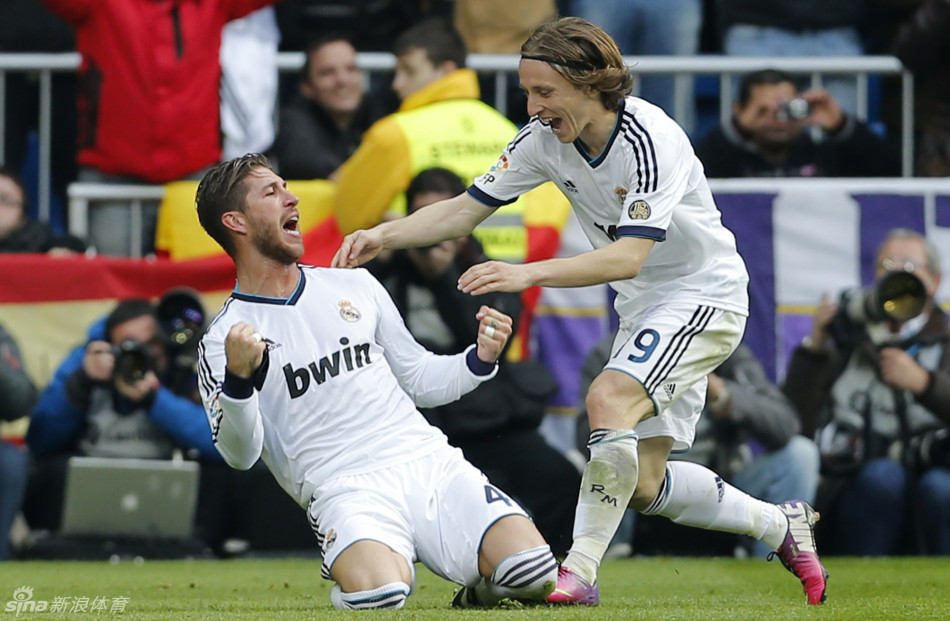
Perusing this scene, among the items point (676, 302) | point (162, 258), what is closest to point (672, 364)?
point (676, 302)

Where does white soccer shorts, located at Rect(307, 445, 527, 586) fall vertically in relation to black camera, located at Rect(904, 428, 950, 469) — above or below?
above

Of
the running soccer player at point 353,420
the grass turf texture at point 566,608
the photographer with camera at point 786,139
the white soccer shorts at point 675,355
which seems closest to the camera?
the grass turf texture at point 566,608

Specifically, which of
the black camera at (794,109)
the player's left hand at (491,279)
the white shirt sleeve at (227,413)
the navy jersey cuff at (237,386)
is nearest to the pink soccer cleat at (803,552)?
the player's left hand at (491,279)

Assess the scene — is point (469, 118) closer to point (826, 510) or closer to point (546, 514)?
point (546, 514)

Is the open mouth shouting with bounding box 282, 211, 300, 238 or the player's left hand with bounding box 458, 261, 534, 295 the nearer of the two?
the player's left hand with bounding box 458, 261, 534, 295

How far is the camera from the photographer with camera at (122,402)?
8469 millimetres

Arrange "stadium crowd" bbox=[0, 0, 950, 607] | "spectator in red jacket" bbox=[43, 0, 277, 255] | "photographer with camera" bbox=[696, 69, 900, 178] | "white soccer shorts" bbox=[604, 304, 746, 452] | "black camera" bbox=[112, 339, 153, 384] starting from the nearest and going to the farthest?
"white soccer shorts" bbox=[604, 304, 746, 452]
"black camera" bbox=[112, 339, 153, 384]
"stadium crowd" bbox=[0, 0, 950, 607]
"spectator in red jacket" bbox=[43, 0, 277, 255]
"photographer with camera" bbox=[696, 69, 900, 178]

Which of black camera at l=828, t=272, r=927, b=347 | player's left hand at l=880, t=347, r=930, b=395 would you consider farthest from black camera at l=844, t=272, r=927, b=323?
player's left hand at l=880, t=347, r=930, b=395

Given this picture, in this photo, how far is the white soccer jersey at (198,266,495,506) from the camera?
5543 millimetres

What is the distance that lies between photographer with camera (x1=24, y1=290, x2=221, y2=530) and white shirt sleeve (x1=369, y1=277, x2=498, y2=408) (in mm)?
2900

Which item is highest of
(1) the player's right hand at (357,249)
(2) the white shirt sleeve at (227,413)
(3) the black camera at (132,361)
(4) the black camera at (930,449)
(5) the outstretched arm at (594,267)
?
(5) the outstretched arm at (594,267)

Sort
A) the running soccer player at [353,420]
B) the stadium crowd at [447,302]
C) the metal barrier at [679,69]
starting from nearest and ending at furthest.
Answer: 1. the running soccer player at [353,420]
2. the stadium crowd at [447,302]
3. the metal barrier at [679,69]

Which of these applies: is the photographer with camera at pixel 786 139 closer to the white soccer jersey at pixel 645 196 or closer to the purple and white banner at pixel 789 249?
the purple and white banner at pixel 789 249

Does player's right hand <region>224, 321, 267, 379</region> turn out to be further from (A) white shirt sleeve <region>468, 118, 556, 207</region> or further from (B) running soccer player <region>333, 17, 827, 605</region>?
(A) white shirt sleeve <region>468, 118, 556, 207</region>
